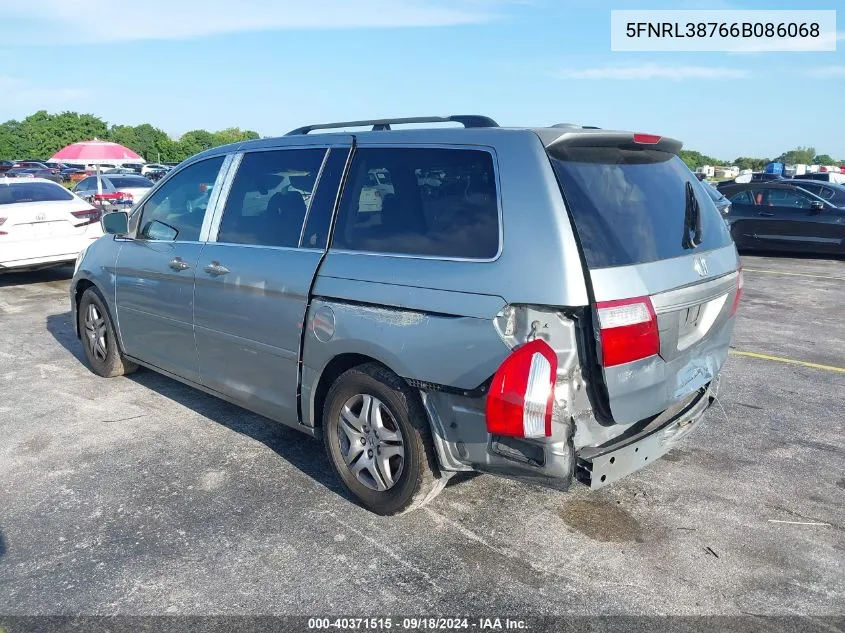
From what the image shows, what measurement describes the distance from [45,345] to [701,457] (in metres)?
5.96

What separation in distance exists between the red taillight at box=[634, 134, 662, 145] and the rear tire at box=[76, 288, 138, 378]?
13.6 ft

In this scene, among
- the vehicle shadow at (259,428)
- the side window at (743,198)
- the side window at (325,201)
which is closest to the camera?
the side window at (325,201)

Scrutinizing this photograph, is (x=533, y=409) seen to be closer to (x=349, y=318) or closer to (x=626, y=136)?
(x=349, y=318)

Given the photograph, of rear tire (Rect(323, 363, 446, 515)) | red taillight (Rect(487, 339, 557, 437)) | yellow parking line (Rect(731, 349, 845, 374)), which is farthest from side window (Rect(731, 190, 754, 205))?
red taillight (Rect(487, 339, 557, 437))

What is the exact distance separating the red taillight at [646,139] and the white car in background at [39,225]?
8.58 m

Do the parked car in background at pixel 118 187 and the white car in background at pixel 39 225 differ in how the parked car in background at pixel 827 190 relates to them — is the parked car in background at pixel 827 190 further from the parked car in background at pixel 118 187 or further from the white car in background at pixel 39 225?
the parked car in background at pixel 118 187

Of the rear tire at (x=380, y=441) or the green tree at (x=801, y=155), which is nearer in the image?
the rear tire at (x=380, y=441)

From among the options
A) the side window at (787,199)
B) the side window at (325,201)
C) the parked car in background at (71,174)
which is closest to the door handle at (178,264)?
the side window at (325,201)

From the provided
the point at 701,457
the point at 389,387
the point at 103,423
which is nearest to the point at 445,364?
the point at 389,387

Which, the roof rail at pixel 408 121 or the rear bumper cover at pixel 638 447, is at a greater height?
the roof rail at pixel 408 121

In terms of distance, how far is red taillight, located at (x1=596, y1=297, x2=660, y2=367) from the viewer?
288cm

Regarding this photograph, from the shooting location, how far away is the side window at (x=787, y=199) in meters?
14.2

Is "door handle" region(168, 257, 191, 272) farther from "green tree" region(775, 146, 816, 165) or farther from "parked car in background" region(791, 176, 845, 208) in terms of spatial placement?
"green tree" region(775, 146, 816, 165)

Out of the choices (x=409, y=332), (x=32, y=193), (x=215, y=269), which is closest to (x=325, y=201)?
(x=215, y=269)
